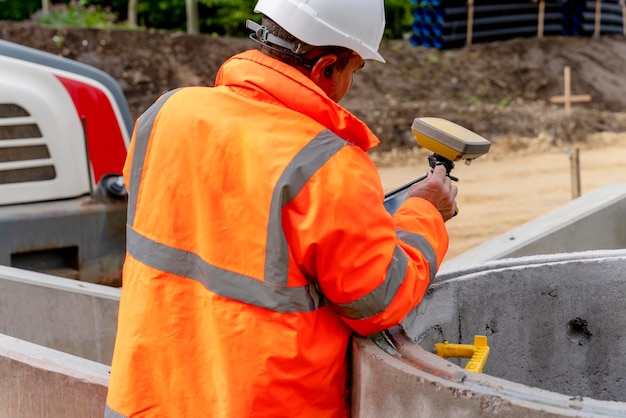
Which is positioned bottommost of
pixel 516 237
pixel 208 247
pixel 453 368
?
pixel 516 237

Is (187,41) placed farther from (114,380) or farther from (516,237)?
(114,380)

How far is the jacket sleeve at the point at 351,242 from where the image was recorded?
81.8 inches

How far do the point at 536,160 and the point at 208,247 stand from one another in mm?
13771

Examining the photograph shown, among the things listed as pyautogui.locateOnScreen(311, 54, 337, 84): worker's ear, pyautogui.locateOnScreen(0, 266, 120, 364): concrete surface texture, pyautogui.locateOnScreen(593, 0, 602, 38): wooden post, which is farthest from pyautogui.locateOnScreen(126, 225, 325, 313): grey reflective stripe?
pyautogui.locateOnScreen(593, 0, 602, 38): wooden post

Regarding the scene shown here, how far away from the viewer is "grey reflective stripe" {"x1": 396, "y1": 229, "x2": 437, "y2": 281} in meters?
2.33

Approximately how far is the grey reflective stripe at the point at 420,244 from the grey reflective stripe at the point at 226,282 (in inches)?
10.6

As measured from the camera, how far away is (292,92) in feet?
7.16

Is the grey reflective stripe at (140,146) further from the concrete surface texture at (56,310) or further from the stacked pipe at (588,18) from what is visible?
the stacked pipe at (588,18)

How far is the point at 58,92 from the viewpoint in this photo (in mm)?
5332

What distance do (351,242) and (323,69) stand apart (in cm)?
48

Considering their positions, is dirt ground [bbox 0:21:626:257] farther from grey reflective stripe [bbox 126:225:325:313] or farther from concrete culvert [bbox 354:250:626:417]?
grey reflective stripe [bbox 126:225:325:313]

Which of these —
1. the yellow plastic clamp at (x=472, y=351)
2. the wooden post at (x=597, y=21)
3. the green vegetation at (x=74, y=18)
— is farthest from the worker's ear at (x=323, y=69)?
the wooden post at (x=597, y=21)

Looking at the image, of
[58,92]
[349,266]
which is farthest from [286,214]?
[58,92]

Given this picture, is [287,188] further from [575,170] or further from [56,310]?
[575,170]
